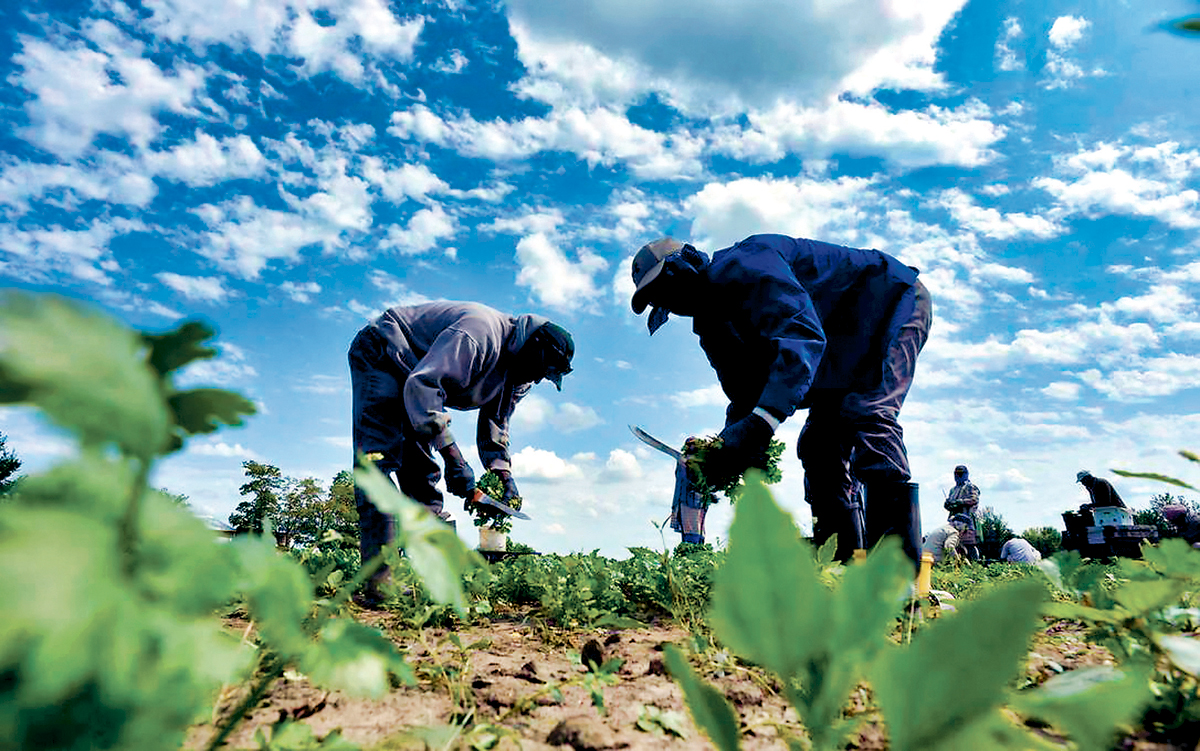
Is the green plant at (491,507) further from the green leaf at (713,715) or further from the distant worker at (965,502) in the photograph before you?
the distant worker at (965,502)

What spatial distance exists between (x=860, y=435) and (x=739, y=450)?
0.64 meters

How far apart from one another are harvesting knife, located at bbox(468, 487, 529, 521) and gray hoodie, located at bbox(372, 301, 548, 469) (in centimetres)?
37

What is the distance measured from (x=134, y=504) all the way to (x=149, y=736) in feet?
0.61

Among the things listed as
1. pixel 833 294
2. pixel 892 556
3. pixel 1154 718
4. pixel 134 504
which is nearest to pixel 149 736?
pixel 134 504

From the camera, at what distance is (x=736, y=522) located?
22.0 inches

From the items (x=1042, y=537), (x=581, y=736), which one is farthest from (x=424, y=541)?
(x=1042, y=537)

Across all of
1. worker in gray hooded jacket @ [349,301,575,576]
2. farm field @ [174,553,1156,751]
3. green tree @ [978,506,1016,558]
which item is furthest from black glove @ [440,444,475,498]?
green tree @ [978,506,1016,558]

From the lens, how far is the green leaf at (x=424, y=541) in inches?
24.0

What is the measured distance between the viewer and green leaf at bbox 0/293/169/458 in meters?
0.42

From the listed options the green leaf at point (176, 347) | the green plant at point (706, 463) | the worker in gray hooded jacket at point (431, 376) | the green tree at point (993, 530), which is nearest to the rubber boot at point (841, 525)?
the green plant at point (706, 463)

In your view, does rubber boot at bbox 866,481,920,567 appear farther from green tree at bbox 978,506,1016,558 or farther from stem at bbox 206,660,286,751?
green tree at bbox 978,506,1016,558

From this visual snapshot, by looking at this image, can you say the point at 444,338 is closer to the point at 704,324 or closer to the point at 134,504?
the point at 704,324

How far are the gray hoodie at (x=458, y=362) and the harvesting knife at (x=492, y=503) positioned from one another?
37 cm

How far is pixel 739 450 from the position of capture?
3682 millimetres
